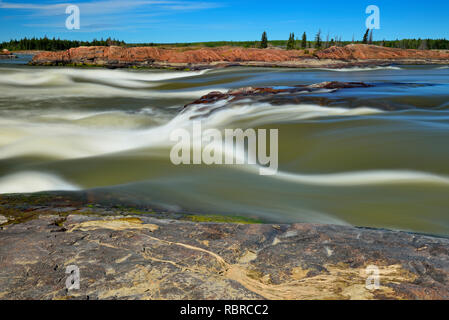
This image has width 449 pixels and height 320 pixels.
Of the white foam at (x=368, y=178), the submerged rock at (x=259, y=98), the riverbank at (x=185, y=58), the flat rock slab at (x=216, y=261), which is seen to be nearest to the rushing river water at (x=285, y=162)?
the white foam at (x=368, y=178)

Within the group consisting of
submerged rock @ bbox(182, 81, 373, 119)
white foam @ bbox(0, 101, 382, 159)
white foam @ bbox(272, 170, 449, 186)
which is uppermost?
submerged rock @ bbox(182, 81, 373, 119)

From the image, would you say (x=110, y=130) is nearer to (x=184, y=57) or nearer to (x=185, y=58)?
(x=185, y=58)

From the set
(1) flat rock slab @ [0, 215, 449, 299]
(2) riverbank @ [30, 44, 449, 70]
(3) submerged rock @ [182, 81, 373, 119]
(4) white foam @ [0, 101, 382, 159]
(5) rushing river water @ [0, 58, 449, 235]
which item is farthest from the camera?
(2) riverbank @ [30, 44, 449, 70]

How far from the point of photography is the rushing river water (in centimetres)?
419

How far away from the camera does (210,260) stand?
2.22 meters

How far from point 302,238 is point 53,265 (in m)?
1.55

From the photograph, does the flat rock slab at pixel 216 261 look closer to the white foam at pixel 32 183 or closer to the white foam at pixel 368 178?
the white foam at pixel 32 183

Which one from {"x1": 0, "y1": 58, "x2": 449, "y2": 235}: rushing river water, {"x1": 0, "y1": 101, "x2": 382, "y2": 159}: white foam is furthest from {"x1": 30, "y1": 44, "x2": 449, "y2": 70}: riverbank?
{"x1": 0, "y1": 58, "x2": 449, "y2": 235}: rushing river water

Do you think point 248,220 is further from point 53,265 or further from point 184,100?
point 184,100

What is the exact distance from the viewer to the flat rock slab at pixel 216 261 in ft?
6.28

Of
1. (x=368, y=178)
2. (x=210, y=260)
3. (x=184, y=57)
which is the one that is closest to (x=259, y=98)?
(x=368, y=178)

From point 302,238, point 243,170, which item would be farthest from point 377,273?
point 243,170

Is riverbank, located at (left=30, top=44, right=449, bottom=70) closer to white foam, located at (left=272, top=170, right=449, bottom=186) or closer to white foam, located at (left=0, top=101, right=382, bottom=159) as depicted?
white foam, located at (left=0, top=101, right=382, bottom=159)

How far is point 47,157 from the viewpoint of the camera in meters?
6.50
